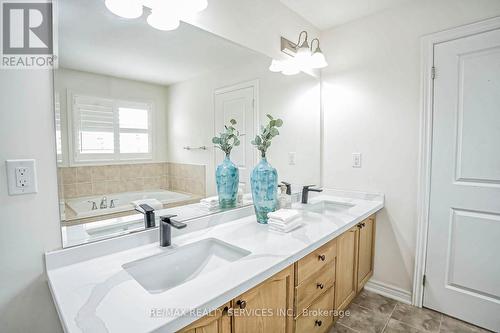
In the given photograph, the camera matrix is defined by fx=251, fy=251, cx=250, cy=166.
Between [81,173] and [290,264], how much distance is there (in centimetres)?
97

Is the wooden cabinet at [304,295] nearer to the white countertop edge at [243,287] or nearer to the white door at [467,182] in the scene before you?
the white countertop edge at [243,287]

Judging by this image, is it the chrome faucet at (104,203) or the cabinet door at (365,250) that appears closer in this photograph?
the chrome faucet at (104,203)

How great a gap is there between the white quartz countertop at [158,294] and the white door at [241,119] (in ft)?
1.47

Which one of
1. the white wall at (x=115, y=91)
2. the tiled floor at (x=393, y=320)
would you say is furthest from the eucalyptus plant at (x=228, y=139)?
the tiled floor at (x=393, y=320)

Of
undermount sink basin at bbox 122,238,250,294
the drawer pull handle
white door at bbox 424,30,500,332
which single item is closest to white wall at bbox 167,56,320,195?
undermount sink basin at bbox 122,238,250,294

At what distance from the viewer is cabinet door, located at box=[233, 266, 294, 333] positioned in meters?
0.91

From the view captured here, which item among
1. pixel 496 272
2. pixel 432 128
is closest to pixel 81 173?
pixel 432 128

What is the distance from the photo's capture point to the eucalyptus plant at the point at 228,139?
5.26ft

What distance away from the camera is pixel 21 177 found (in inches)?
34.3

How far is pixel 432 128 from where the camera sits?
1816mm

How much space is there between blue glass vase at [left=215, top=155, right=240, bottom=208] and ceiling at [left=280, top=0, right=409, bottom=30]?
1.33 m

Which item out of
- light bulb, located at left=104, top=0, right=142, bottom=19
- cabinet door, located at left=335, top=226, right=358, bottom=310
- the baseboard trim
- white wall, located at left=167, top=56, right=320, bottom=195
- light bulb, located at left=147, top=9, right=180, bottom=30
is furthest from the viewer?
the baseboard trim

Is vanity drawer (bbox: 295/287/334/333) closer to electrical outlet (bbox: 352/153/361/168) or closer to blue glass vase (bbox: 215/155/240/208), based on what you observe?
blue glass vase (bbox: 215/155/240/208)

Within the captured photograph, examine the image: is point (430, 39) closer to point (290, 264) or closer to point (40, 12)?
point (290, 264)
